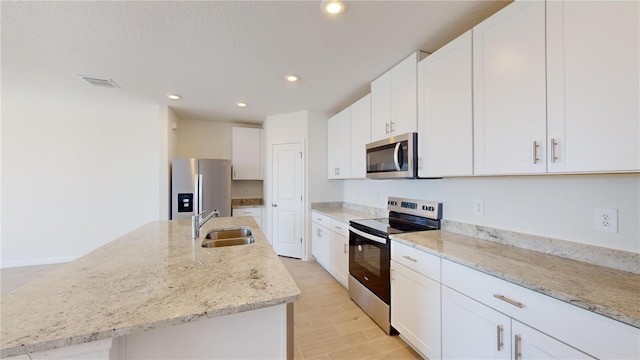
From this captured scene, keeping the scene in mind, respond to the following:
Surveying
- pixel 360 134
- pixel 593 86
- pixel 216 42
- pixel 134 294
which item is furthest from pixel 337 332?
pixel 216 42

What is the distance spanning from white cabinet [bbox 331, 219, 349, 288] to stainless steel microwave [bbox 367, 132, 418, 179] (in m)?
0.77

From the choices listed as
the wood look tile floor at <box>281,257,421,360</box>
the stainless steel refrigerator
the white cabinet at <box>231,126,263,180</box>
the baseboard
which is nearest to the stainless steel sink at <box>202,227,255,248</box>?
the wood look tile floor at <box>281,257,421,360</box>

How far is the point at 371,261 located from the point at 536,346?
49.8 inches

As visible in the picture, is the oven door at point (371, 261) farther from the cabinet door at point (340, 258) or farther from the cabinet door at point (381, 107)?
the cabinet door at point (381, 107)

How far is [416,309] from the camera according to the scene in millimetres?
1681

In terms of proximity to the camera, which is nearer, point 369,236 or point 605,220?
point 605,220

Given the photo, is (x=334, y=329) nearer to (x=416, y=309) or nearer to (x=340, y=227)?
(x=416, y=309)

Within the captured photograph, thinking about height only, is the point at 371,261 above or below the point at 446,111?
below

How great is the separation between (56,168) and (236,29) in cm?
401

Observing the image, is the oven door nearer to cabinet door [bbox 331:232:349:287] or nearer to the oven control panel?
cabinet door [bbox 331:232:349:287]

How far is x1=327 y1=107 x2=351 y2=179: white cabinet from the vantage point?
10.6ft

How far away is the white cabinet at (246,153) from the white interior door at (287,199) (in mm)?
674

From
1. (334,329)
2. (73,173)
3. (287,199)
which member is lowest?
(334,329)

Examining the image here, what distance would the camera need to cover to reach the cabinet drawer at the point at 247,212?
4371 millimetres
